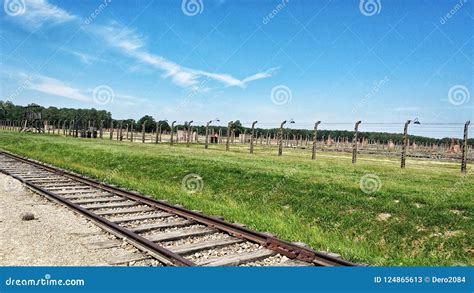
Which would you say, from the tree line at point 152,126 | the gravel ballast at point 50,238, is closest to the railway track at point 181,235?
the gravel ballast at point 50,238

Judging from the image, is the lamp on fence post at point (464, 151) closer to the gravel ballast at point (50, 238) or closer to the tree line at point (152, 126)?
the gravel ballast at point (50, 238)

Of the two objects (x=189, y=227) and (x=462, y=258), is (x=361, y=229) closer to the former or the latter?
(x=462, y=258)

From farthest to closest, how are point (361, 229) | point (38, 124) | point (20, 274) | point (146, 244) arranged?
1. point (38, 124)
2. point (361, 229)
3. point (146, 244)
4. point (20, 274)

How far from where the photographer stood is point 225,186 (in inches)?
550

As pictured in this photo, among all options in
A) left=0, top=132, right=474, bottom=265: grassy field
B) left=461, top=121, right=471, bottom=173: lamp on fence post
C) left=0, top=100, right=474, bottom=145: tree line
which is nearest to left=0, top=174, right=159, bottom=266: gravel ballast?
left=0, top=132, right=474, bottom=265: grassy field

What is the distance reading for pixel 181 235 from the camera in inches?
296

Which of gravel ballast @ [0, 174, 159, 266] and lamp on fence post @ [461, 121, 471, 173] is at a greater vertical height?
lamp on fence post @ [461, 121, 471, 173]

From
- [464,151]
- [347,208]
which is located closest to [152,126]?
[464,151]

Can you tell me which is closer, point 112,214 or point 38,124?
point 112,214

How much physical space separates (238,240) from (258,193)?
17.6 ft

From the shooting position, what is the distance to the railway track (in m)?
6.27

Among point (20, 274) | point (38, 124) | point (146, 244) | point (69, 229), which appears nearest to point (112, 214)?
point (69, 229)

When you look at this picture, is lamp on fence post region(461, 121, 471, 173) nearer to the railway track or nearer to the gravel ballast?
the railway track

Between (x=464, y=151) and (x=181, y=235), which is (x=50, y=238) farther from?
(x=464, y=151)
